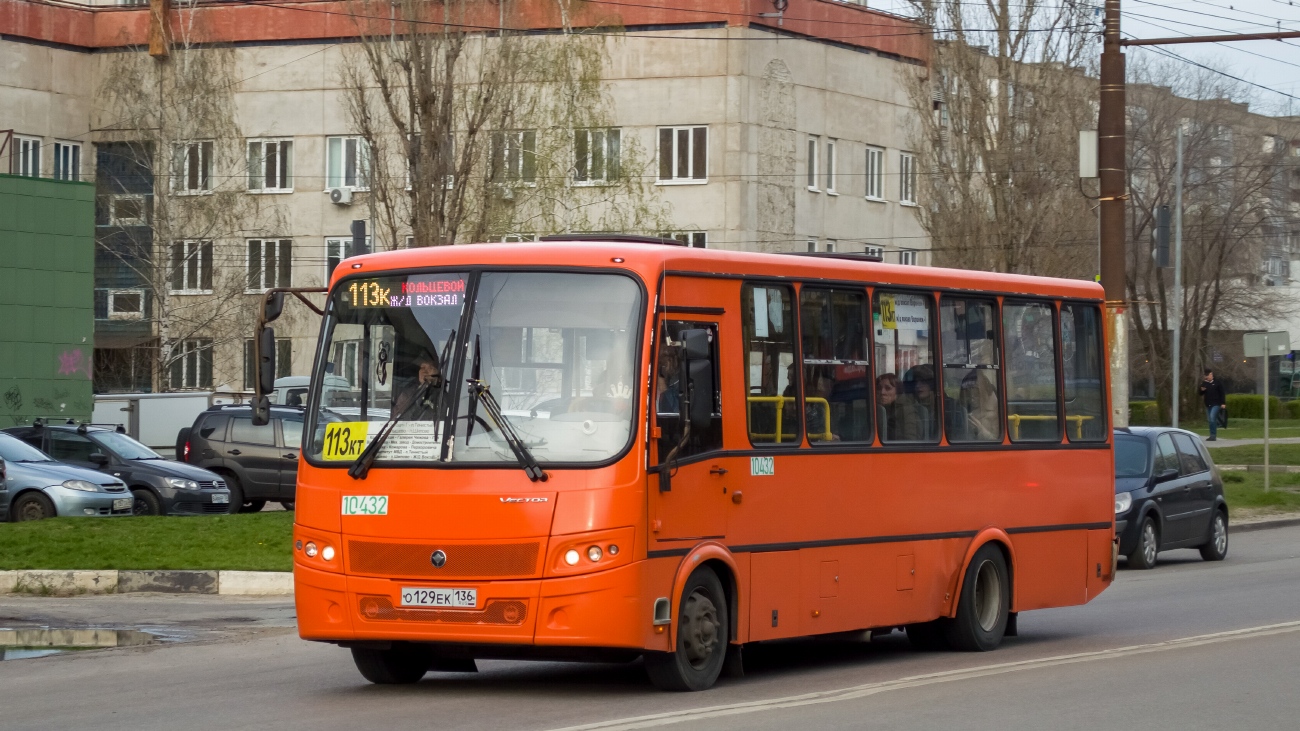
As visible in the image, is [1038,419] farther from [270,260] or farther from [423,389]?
[270,260]

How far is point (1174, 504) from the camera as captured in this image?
2177cm

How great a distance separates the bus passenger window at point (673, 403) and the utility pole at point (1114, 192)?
1325 cm

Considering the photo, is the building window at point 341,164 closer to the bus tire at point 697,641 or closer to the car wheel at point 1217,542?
the car wheel at point 1217,542

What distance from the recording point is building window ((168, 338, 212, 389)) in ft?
187

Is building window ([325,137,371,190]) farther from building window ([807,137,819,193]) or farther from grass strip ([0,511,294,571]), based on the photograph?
grass strip ([0,511,294,571])

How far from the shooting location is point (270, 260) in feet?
191


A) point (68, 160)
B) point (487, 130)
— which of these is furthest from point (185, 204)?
point (487, 130)

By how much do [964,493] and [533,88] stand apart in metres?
39.4

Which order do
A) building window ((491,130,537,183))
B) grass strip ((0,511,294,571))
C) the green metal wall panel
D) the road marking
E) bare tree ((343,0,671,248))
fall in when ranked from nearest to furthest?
1. the road marking
2. grass strip ((0,511,294,571))
3. bare tree ((343,0,671,248))
4. the green metal wall panel
5. building window ((491,130,537,183))

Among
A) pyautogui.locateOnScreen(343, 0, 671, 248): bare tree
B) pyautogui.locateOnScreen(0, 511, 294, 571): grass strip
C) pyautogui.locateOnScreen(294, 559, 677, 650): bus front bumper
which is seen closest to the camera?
pyautogui.locateOnScreen(294, 559, 677, 650): bus front bumper

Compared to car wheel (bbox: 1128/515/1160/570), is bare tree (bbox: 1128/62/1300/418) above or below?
above

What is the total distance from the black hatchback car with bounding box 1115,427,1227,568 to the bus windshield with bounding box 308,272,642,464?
1221 cm

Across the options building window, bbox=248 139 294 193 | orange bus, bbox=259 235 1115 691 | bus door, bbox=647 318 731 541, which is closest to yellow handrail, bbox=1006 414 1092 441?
orange bus, bbox=259 235 1115 691

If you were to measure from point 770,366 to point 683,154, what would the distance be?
41978 mm
